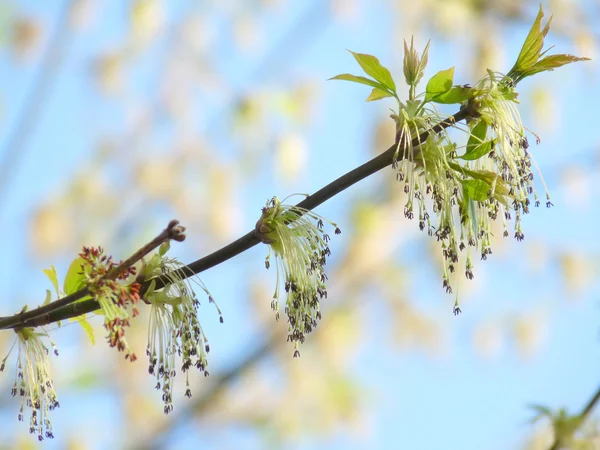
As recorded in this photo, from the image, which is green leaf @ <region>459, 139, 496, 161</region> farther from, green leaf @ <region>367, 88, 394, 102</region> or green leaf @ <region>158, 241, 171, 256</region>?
green leaf @ <region>158, 241, 171, 256</region>

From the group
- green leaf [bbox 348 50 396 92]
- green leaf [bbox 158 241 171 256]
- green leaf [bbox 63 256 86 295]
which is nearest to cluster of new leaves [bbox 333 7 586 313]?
green leaf [bbox 348 50 396 92]

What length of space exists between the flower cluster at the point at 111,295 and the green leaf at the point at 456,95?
34 cm

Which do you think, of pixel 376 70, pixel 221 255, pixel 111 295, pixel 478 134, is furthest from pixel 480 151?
pixel 111 295

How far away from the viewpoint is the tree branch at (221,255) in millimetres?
628

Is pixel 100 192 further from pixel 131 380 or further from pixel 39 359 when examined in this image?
pixel 39 359

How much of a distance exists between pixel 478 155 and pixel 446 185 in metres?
0.05

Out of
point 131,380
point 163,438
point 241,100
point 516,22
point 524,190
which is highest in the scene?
point 241,100

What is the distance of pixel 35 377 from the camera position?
0.82 meters

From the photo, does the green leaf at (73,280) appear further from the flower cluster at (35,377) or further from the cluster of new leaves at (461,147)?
the cluster of new leaves at (461,147)

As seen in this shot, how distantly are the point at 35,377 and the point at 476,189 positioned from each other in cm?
53

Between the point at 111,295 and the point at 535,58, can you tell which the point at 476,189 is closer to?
the point at 535,58

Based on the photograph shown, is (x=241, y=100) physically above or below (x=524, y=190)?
above

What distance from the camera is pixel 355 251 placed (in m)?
3.80

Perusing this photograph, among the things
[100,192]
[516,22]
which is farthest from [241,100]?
[516,22]
